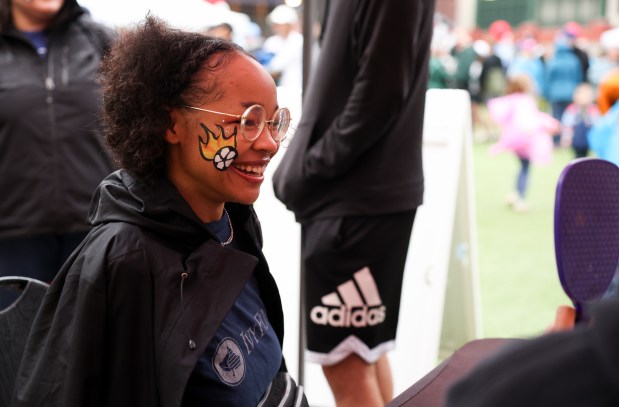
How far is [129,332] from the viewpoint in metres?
1.36

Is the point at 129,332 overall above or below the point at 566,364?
below

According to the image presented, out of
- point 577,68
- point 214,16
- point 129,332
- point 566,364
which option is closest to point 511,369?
point 566,364

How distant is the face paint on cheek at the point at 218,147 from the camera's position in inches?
59.4

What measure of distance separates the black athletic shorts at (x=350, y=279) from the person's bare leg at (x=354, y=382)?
4 centimetres

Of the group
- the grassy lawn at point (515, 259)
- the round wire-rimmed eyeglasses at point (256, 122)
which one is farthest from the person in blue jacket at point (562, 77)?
the round wire-rimmed eyeglasses at point (256, 122)

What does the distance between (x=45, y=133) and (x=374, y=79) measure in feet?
3.42

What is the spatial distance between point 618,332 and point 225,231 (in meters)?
1.18

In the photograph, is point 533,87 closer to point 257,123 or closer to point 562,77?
point 562,77

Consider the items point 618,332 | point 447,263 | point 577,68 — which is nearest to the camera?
point 618,332

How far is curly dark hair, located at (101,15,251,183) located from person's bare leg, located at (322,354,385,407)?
3.92 ft

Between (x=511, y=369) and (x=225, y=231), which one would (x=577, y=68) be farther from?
(x=511, y=369)

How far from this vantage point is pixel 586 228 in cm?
200

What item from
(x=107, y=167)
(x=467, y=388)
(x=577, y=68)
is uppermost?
(x=467, y=388)

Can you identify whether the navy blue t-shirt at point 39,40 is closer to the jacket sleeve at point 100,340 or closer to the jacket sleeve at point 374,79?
the jacket sleeve at point 374,79
